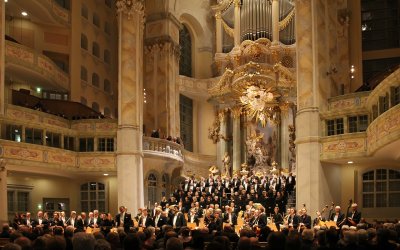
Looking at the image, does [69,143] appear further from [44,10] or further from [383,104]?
[383,104]

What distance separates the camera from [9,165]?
27969mm

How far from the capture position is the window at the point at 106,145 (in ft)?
105

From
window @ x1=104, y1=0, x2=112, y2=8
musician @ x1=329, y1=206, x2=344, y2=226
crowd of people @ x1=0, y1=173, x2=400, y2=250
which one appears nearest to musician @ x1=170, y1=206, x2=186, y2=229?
crowd of people @ x1=0, y1=173, x2=400, y2=250

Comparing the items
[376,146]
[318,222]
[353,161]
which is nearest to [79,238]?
[318,222]

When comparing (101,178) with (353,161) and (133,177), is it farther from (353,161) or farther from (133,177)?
(353,161)

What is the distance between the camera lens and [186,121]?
138 ft

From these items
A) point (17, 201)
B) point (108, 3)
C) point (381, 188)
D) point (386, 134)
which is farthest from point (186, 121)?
point (386, 134)

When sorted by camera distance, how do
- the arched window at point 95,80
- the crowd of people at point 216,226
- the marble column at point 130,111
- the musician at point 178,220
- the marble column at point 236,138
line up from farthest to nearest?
the marble column at point 236,138 < the arched window at point 95,80 < the marble column at point 130,111 < the musician at point 178,220 < the crowd of people at point 216,226

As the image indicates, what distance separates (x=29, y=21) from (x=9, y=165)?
10854 mm

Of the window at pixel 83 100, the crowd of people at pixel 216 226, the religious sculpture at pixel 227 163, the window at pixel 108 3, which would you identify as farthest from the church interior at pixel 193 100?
the crowd of people at pixel 216 226

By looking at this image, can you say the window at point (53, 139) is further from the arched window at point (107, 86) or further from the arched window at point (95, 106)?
the arched window at point (107, 86)

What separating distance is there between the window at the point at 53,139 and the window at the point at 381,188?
1465cm

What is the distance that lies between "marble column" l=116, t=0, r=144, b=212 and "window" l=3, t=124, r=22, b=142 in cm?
481

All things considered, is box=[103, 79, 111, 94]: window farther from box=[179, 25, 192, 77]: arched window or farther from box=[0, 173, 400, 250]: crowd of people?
box=[0, 173, 400, 250]: crowd of people
